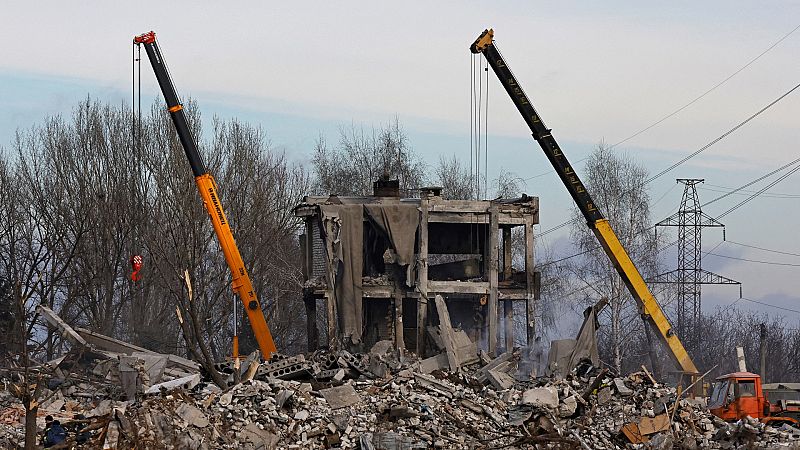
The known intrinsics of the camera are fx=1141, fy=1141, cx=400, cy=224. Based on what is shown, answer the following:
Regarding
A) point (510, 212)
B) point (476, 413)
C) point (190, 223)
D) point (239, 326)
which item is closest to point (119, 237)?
point (190, 223)

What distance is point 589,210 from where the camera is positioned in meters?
28.4

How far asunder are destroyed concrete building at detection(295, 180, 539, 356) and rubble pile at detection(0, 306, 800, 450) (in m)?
3.48

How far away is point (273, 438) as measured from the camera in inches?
739

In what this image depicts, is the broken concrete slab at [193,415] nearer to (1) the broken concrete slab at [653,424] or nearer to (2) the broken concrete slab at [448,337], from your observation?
(2) the broken concrete slab at [448,337]

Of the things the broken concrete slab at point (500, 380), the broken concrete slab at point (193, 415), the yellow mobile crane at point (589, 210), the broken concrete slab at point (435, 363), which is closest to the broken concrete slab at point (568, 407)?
the broken concrete slab at point (500, 380)

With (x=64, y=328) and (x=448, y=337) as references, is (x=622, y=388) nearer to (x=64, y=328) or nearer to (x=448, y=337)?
(x=448, y=337)

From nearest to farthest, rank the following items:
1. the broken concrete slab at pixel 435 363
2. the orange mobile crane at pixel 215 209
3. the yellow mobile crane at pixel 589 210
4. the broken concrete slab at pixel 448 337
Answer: the broken concrete slab at pixel 435 363
the broken concrete slab at pixel 448 337
the yellow mobile crane at pixel 589 210
the orange mobile crane at pixel 215 209

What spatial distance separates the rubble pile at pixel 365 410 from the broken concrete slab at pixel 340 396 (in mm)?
24

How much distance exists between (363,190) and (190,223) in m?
10.3

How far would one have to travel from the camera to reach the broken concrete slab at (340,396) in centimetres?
2034

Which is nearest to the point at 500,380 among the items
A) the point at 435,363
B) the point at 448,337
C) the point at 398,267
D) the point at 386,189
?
the point at 435,363

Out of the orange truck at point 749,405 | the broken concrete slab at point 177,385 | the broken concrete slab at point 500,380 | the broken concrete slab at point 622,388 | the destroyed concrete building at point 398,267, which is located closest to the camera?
the broken concrete slab at point 177,385

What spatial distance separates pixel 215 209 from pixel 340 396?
10020 mm

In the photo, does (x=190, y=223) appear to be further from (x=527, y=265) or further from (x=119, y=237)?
(x=527, y=265)
